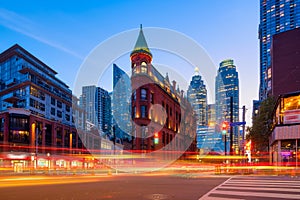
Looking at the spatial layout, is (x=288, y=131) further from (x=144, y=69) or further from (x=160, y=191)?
(x=144, y=69)

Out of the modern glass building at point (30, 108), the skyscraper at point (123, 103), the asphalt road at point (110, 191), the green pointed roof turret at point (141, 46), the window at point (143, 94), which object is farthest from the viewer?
the green pointed roof turret at point (141, 46)

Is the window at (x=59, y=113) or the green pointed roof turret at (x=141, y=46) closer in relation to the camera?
the green pointed roof turret at (x=141, y=46)

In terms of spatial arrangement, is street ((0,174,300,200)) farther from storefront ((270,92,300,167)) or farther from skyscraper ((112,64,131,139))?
skyscraper ((112,64,131,139))

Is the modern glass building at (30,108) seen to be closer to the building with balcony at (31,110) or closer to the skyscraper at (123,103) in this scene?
the building with balcony at (31,110)

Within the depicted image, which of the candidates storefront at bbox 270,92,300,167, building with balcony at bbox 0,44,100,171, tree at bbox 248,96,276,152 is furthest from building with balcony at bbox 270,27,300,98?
building with balcony at bbox 0,44,100,171

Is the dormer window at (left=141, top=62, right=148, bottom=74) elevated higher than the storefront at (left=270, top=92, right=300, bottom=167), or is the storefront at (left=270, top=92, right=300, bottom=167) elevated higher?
the dormer window at (left=141, top=62, right=148, bottom=74)

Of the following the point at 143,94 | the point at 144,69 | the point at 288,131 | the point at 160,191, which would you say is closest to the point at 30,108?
the point at 143,94

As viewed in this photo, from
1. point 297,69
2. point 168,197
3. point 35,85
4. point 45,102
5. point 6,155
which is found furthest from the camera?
point 45,102

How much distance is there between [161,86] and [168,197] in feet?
191

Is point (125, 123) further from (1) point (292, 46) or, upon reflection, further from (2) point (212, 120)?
(1) point (292, 46)

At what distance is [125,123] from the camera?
2255 inches

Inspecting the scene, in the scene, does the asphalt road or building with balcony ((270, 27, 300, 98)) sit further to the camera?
building with balcony ((270, 27, 300, 98))

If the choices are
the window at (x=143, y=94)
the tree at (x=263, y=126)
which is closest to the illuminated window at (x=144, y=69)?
the window at (x=143, y=94)

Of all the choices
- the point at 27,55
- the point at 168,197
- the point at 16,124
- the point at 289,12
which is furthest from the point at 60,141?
the point at 289,12
